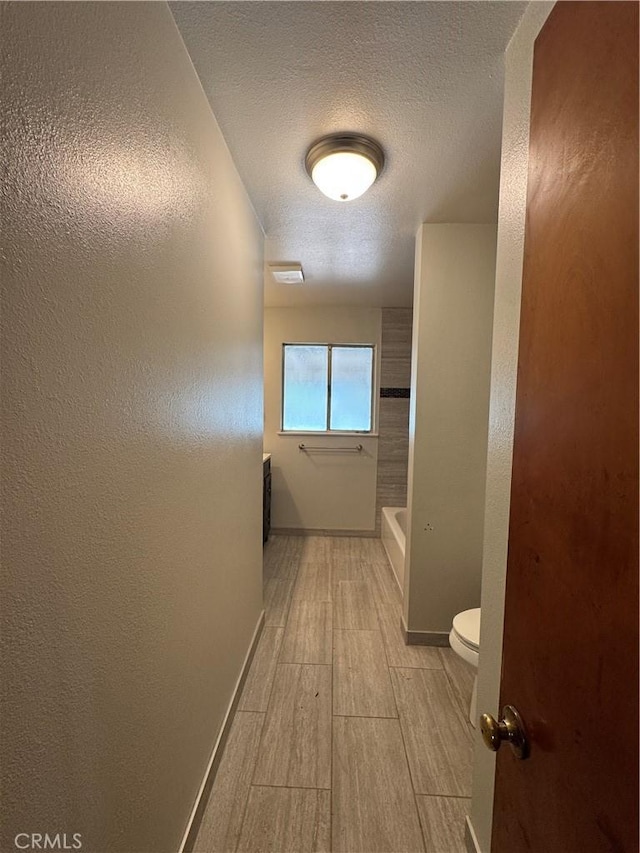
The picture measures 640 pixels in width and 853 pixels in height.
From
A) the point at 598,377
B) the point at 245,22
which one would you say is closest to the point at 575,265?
the point at 598,377

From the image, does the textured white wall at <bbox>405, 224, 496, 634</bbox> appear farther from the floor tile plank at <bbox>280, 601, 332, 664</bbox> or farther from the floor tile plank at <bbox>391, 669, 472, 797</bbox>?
the floor tile plank at <bbox>280, 601, 332, 664</bbox>

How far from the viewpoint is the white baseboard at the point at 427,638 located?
2.20 metres

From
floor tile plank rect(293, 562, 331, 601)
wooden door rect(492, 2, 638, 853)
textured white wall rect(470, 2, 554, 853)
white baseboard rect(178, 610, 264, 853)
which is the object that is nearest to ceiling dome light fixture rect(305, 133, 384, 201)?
textured white wall rect(470, 2, 554, 853)

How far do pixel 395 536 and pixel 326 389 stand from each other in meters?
1.77

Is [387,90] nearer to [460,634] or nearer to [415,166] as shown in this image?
[415,166]

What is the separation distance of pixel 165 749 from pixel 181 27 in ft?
6.30

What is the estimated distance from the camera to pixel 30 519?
20.8 inches

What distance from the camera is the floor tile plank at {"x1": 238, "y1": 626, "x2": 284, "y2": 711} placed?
1.73m

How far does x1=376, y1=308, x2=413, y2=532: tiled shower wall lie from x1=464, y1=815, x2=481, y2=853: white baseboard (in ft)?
9.28

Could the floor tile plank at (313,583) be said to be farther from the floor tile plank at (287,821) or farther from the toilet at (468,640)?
the floor tile plank at (287,821)

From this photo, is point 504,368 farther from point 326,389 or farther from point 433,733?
point 326,389

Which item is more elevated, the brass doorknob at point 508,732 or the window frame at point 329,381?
the window frame at point 329,381

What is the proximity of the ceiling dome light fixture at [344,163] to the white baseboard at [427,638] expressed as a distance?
2.38 m

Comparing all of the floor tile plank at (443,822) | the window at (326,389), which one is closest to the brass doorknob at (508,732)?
the floor tile plank at (443,822)
